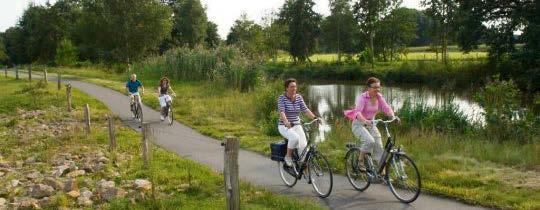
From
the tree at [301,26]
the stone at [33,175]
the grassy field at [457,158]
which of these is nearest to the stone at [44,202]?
the stone at [33,175]

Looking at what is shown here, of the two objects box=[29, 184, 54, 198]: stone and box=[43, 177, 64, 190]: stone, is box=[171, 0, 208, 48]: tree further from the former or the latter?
box=[29, 184, 54, 198]: stone

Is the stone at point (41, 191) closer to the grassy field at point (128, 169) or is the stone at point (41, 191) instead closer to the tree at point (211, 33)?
the grassy field at point (128, 169)

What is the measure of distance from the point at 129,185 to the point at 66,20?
73.6m

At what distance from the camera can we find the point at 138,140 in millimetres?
15195

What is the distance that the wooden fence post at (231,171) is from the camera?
7.06 metres

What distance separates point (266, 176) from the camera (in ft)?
36.4

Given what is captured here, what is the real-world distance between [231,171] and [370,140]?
9.39 ft

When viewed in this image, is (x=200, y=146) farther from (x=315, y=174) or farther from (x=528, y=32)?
(x=528, y=32)

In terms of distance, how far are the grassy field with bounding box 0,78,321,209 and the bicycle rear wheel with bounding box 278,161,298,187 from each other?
62 cm

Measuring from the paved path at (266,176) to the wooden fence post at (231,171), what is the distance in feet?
7.02

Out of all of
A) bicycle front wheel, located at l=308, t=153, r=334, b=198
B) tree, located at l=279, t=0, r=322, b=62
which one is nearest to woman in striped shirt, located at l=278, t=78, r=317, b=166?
bicycle front wheel, located at l=308, t=153, r=334, b=198

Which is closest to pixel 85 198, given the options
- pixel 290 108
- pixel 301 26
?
pixel 290 108

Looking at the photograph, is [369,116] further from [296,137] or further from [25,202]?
[25,202]

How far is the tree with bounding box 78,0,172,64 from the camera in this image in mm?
49875
